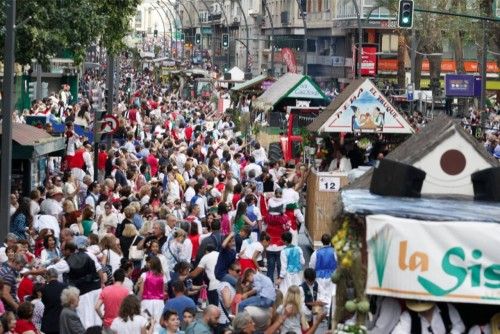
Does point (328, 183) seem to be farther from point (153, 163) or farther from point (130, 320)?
point (130, 320)

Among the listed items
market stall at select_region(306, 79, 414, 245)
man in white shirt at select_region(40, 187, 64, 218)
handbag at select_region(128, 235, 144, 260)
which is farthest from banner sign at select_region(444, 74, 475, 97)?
handbag at select_region(128, 235, 144, 260)

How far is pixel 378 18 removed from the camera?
89.9m

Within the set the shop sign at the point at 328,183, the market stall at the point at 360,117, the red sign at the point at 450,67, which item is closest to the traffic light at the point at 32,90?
the market stall at the point at 360,117

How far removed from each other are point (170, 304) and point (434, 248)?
18.7ft

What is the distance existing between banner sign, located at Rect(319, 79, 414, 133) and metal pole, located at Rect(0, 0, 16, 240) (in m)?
5.89

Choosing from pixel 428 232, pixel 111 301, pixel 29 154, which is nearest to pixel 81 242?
pixel 111 301

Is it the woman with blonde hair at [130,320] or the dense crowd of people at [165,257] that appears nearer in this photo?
the woman with blonde hair at [130,320]

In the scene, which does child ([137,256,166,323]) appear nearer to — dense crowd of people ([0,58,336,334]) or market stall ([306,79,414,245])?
dense crowd of people ([0,58,336,334])

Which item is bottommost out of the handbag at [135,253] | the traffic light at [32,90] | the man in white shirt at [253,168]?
the traffic light at [32,90]

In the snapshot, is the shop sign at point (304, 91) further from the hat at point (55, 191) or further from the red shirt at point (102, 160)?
the hat at point (55, 191)

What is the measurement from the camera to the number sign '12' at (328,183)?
80.9 ft

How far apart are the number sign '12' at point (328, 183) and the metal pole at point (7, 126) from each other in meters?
5.45

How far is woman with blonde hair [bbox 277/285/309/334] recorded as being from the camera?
14484 mm

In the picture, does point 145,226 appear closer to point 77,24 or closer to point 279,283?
point 279,283
